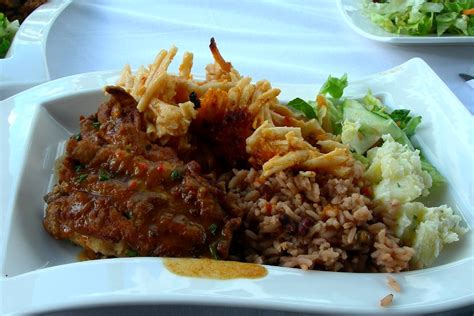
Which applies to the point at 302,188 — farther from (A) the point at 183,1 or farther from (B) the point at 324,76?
(A) the point at 183,1

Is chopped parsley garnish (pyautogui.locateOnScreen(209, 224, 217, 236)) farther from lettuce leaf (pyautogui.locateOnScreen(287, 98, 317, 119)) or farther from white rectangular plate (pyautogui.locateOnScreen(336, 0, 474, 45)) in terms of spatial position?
white rectangular plate (pyautogui.locateOnScreen(336, 0, 474, 45))

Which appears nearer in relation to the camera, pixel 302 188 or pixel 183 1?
pixel 302 188

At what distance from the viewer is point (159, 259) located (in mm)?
1619

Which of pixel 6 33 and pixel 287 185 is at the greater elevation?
pixel 287 185

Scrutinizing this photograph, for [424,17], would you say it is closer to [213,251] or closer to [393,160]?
[393,160]

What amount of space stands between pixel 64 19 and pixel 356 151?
2.29m

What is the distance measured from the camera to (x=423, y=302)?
5.10ft

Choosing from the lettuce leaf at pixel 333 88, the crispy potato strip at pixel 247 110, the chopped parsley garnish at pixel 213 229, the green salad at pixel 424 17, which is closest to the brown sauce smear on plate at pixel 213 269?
the chopped parsley garnish at pixel 213 229

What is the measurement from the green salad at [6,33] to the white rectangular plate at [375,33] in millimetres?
2014

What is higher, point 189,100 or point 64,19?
point 189,100

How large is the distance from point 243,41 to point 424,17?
43.9 inches

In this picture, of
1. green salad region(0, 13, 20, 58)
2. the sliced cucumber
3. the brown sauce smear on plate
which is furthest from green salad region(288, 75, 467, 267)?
green salad region(0, 13, 20, 58)

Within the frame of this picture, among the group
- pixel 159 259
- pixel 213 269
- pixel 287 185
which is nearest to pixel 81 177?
pixel 159 259

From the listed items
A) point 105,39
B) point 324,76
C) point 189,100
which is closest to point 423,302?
point 189,100
